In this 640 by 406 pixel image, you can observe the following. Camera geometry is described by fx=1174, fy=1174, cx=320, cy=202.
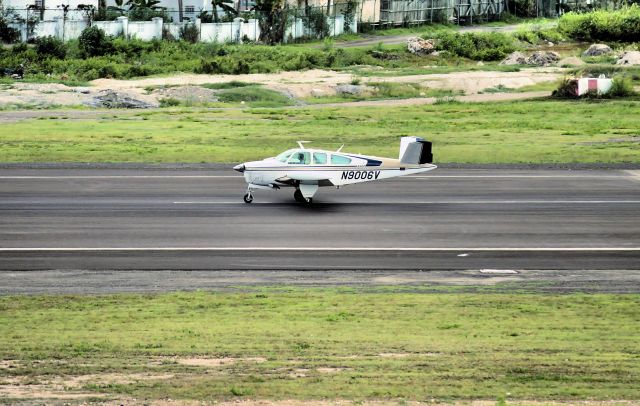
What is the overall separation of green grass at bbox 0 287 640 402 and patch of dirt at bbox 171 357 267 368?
0.18m

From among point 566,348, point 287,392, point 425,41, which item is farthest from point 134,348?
point 425,41

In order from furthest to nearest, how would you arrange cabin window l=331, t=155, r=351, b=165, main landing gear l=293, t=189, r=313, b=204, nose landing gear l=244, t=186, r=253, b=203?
nose landing gear l=244, t=186, r=253, b=203, main landing gear l=293, t=189, r=313, b=204, cabin window l=331, t=155, r=351, b=165

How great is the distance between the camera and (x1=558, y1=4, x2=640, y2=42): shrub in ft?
398

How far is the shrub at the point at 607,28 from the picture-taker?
12138 centimetres

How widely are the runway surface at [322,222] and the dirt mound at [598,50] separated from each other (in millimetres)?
64674

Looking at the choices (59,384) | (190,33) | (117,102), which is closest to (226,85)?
(117,102)

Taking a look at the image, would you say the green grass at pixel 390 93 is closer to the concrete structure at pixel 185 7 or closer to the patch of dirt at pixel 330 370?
the concrete structure at pixel 185 7

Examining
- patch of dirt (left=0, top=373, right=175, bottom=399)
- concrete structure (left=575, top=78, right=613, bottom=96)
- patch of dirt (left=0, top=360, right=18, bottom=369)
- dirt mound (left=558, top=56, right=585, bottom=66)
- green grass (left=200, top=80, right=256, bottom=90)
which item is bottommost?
patch of dirt (left=0, top=360, right=18, bottom=369)

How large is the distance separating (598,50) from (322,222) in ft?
263

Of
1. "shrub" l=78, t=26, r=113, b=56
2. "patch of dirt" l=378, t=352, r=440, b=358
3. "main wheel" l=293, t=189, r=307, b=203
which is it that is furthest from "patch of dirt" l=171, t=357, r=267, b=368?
"shrub" l=78, t=26, r=113, b=56

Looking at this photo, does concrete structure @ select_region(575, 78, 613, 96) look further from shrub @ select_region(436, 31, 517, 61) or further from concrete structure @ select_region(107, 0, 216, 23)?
concrete structure @ select_region(107, 0, 216, 23)

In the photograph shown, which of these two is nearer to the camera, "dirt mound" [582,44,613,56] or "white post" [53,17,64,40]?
"white post" [53,17,64,40]

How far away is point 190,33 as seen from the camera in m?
107

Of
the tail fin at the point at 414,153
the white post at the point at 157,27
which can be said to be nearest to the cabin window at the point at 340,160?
the tail fin at the point at 414,153
